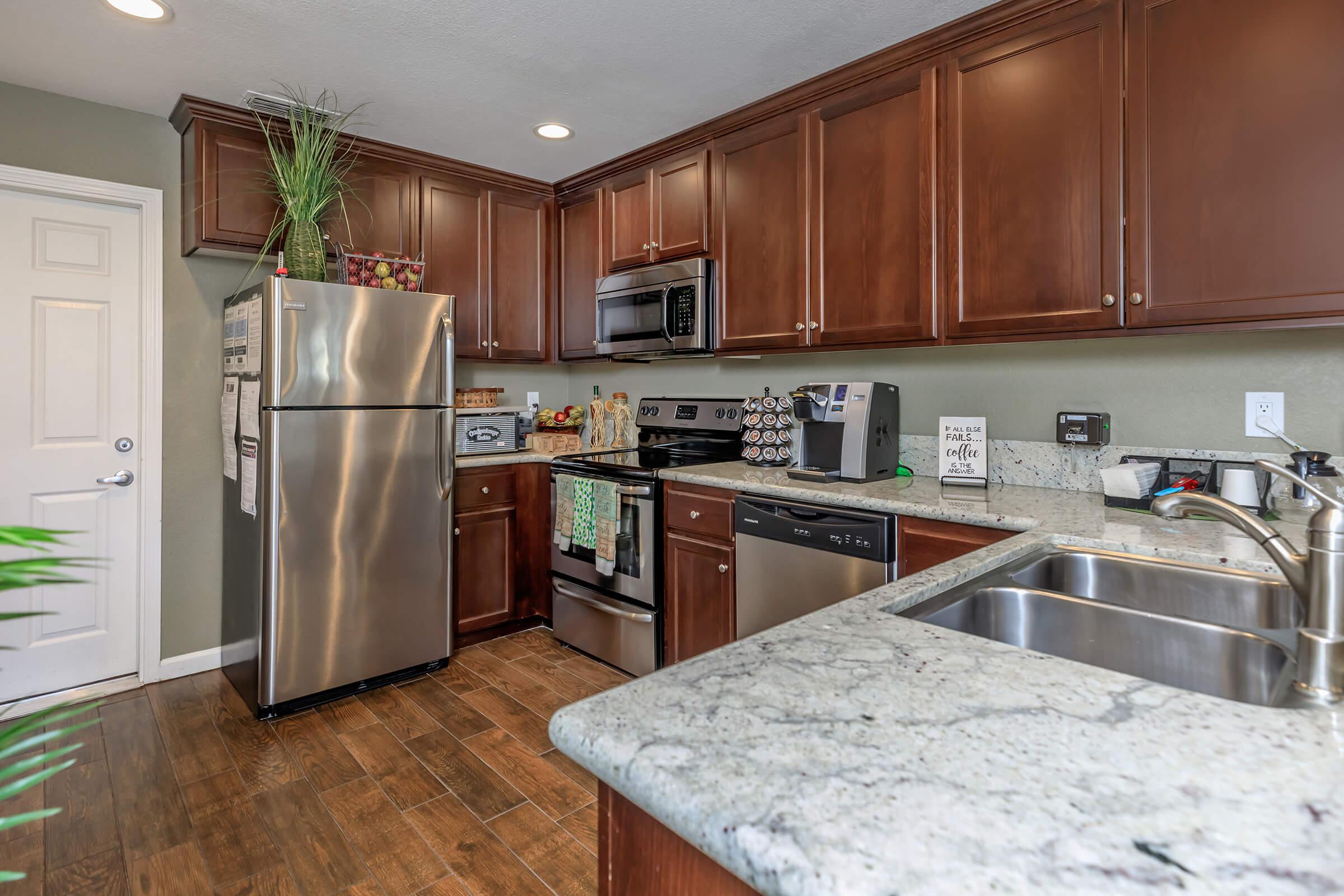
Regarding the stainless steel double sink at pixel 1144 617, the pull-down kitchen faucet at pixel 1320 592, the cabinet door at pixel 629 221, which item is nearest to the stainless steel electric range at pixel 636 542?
the cabinet door at pixel 629 221

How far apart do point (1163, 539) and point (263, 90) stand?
3.20m

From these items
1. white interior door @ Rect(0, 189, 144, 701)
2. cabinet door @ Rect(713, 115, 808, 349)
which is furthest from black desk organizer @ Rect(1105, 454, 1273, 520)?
white interior door @ Rect(0, 189, 144, 701)

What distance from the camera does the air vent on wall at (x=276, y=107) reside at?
106 inches

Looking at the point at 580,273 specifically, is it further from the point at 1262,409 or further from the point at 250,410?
the point at 1262,409

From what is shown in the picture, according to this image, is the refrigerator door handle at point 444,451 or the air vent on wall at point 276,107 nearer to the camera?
the air vent on wall at point 276,107

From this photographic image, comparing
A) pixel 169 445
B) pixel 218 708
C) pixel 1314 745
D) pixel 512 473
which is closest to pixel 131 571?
pixel 169 445

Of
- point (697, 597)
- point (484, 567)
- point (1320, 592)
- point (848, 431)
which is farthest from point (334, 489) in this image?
point (1320, 592)

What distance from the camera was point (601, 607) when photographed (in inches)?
122

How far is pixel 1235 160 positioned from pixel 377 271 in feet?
9.38

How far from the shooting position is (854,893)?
1.47 ft

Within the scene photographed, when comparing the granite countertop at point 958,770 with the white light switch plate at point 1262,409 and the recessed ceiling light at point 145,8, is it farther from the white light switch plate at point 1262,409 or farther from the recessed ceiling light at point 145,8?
the recessed ceiling light at point 145,8

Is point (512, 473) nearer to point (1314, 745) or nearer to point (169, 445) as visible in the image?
point (169, 445)

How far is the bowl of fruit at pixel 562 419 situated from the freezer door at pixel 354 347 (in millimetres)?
972

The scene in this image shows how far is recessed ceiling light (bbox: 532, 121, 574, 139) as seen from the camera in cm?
300
